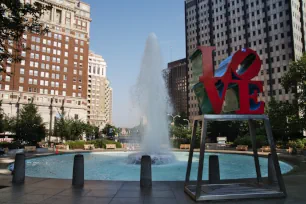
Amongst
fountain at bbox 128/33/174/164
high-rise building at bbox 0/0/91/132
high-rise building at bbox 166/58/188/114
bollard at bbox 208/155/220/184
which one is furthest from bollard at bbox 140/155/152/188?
high-rise building at bbox 166/58/188/114

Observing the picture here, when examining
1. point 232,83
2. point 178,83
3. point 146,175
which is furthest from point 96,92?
point 232,83

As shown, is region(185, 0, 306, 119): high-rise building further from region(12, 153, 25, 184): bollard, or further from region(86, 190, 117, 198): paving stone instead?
region(86, 190, 117, 198): paving stone

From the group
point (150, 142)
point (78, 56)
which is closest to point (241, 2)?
point (78, 56)

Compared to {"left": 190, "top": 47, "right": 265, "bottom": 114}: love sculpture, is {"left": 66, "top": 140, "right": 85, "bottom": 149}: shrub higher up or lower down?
lower down

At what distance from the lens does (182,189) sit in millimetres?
8719

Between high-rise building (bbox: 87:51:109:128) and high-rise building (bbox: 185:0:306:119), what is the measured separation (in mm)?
81353

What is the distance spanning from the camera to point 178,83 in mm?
153875

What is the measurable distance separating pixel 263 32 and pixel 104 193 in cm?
9538

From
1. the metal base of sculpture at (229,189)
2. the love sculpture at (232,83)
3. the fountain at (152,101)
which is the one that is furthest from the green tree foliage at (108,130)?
the love sculpture at (232,83)

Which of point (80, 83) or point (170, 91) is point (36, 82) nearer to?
point (80, 83)

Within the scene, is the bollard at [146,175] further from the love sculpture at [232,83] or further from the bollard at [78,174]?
the love sculpture at [232,83]

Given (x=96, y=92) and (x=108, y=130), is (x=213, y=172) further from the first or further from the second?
(x=96, y=92)

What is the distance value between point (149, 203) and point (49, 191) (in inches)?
147

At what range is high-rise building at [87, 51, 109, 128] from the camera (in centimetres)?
16638
